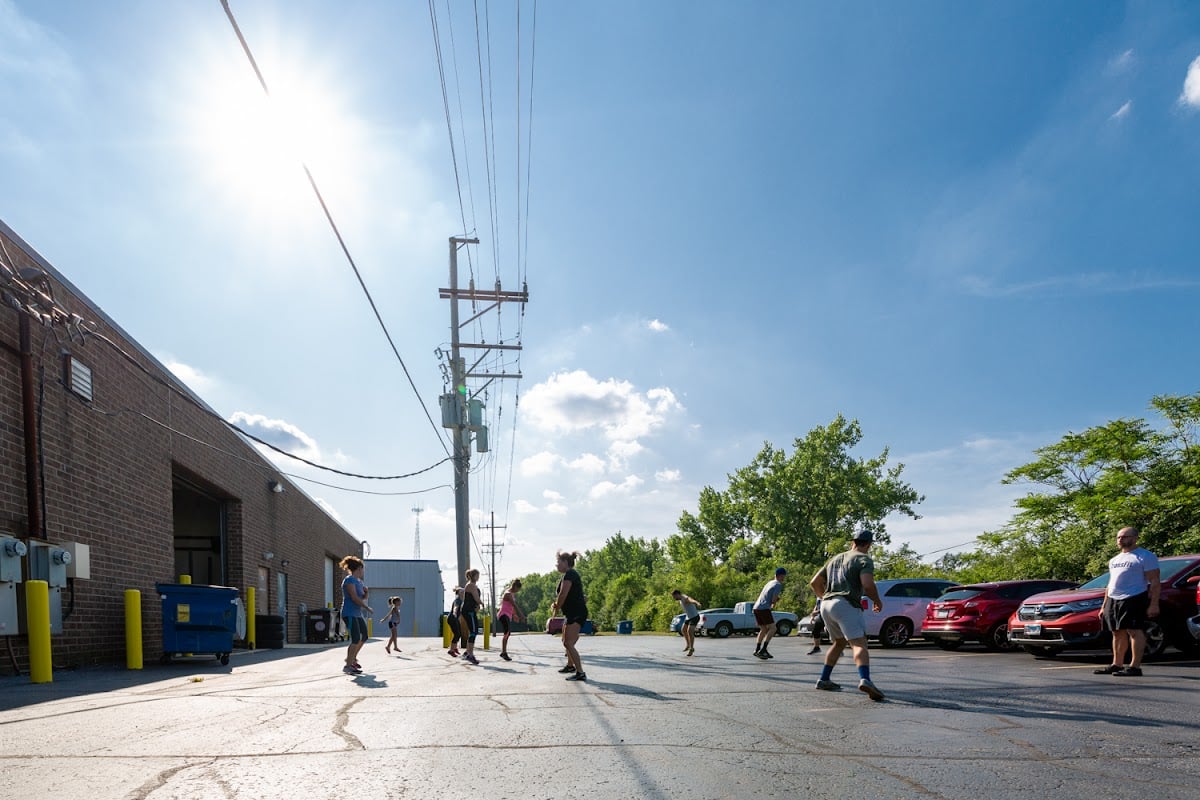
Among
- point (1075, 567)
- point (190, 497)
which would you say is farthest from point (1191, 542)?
point (190, 497)

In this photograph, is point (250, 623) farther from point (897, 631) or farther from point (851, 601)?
point (851, 601)

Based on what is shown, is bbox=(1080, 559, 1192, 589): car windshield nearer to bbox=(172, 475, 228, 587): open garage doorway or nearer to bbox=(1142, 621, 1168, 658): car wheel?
bbox=(1142, 621, 1168, 658): car wheel

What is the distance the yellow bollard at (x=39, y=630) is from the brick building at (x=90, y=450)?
1.90 ft

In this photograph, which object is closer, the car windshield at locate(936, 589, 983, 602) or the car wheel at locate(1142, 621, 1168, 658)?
the car wheel at locate(1142, 621, 1168, 658)

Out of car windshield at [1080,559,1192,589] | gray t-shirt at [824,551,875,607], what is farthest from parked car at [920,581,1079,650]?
gray t-shirt at [824,551,875,607]

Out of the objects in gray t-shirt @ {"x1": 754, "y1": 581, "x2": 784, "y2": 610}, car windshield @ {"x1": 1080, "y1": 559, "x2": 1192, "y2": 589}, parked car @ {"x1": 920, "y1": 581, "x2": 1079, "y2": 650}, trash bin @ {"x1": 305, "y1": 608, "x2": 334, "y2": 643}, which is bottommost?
trash bin @ {"x1": 305, "y1": 608, "x2": 334, "y2": 643}

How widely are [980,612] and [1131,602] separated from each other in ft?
20.2

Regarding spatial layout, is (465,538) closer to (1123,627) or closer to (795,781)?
(1123,627)

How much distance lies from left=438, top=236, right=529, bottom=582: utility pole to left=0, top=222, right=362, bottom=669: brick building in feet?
23.5

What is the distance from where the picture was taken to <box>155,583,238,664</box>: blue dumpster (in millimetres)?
13438

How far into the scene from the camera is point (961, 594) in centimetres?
1617

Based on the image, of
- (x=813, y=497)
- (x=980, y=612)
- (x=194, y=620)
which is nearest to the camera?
(x=194, y=620)

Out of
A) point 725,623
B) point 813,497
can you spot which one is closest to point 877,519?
point 813,497

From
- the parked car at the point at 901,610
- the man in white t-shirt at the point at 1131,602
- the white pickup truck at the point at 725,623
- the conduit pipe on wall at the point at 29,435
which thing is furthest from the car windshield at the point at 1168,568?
the white pickup truck at the point at 725,623
